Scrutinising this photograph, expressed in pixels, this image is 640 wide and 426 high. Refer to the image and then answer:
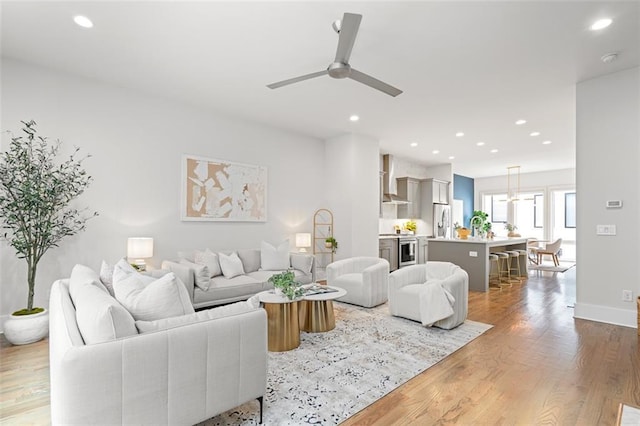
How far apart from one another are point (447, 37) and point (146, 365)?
11.7ft

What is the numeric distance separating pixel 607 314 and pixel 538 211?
8546 mm

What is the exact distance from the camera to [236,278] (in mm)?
4637

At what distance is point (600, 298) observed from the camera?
405cm

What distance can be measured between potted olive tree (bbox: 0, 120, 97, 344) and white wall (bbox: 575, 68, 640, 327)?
20.6ft

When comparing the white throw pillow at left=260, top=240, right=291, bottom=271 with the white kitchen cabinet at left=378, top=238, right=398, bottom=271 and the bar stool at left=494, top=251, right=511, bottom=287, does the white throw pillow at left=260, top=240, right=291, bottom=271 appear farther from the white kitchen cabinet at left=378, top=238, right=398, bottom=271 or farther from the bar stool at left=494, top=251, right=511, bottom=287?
the bar stool at left=494, top=251, right=511, bottom=287

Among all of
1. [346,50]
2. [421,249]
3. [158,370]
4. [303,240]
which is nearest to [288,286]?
[158,370]

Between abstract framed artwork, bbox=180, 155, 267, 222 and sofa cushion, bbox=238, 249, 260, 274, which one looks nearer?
abstract framed artwork, bbox=180, 155, 267, 222

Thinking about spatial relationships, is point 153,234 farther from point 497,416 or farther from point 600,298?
point 600,298

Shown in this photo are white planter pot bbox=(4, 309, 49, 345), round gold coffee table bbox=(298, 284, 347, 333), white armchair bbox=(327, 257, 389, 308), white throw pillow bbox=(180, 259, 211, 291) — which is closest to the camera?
white planter pot bbox=(4, 309, 49, 345)

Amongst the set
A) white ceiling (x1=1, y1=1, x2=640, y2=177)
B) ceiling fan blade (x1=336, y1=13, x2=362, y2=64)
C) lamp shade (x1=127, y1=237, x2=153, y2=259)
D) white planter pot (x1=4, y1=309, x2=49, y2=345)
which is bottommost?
white planter pot (x1=4, y1=309, x2=49, y2=345)

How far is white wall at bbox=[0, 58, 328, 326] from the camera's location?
12.4 ft

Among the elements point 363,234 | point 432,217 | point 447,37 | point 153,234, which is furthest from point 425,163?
point 153,234

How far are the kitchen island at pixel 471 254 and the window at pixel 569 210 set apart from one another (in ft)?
18.3

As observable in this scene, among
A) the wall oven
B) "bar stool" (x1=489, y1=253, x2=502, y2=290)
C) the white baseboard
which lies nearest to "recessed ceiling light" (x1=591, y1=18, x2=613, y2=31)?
the white baseboard
